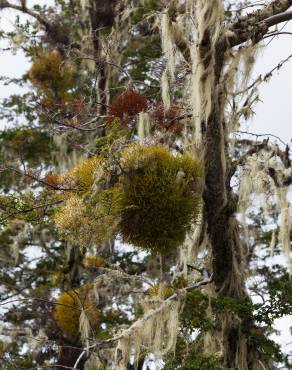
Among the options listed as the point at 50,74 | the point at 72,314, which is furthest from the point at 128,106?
the point at 50,74

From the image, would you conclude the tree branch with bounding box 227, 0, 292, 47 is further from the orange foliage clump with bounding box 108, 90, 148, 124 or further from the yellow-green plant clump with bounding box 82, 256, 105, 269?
the yellow-green plant clump with bounding box 82, 256, 105, 269

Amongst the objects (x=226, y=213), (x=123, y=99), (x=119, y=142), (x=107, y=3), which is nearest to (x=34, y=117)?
(x=107, y=3)

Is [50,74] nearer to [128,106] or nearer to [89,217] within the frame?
[128,106]

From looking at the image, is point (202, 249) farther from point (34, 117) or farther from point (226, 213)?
point (34, 117)

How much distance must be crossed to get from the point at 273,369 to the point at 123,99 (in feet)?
6.87

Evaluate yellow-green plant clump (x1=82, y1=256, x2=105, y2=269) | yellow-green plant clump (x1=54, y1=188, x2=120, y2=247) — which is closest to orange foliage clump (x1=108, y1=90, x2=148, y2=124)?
yellow-green plant clump (x1=54, y1=188, x2=120, y2=247)

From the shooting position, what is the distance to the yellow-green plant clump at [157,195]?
3188 millimetres

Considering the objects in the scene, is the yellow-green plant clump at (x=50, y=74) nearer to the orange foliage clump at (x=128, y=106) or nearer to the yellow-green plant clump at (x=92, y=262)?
the yellow-green plant clump at (x=92, y=262)

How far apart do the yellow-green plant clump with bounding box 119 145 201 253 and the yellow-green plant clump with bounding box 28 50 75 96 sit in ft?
15.4

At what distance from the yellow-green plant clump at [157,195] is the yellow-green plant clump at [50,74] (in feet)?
15.4

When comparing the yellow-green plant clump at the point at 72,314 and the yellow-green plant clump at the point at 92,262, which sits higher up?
the yellow-green plant clump at the point at 92,262

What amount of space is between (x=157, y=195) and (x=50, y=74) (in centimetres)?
502

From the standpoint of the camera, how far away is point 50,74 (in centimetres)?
784

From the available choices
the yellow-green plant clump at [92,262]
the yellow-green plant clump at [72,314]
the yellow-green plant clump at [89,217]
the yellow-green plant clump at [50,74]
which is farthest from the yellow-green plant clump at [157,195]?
the yellow-green plant clump at [50,74]
